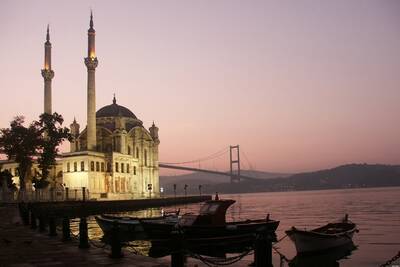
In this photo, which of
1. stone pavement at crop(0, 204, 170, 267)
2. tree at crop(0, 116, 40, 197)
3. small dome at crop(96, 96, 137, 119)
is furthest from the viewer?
small dome at crop(96, 96, 137, 119)

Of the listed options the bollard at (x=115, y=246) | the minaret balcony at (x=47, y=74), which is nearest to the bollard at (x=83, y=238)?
the bollard at (x=115, y=246)

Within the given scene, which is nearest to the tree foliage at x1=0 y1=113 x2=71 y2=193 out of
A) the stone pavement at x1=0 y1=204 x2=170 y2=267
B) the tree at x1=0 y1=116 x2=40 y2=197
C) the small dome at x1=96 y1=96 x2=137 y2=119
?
the tree at x1=0 y1=116 x2=40 y2=197

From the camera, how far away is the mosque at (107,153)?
83312 mm

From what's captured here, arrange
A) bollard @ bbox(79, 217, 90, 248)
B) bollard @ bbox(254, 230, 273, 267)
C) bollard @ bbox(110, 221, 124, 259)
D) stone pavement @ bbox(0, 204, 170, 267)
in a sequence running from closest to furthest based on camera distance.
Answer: bollard @ bbox(254, 230, 273, 267), stone pavement @ bbox(0, 204, 170, 267), bollard @ bbox(110, 221, 124, 259), bollard @ bbox(79, 217, 90, 248)

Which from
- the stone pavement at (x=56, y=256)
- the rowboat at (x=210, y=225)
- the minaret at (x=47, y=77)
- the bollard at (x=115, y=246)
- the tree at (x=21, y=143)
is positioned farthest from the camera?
the minaret at (x=47, y=77)

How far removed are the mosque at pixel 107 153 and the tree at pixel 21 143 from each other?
66.9ft

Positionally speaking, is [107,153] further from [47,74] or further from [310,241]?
[310,241]

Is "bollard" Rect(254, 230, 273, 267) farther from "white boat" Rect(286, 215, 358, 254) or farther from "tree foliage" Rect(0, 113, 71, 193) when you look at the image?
"tree foliage" Rect(0, 113, 71, 193)

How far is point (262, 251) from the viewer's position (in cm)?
1156

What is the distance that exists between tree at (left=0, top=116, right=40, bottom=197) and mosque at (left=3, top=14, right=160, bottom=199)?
66.9ft

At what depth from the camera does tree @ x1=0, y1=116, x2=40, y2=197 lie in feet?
200

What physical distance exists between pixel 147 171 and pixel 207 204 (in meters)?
75.8

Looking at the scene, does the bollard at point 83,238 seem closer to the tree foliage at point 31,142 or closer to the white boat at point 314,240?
the white boat at point 314,240

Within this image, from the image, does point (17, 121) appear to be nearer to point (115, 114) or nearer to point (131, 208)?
point (131, 208)
